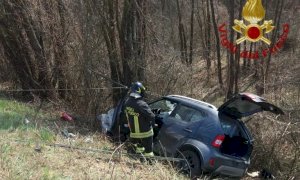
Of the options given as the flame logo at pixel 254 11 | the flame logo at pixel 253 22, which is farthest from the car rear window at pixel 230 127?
Result: the flame logo at pixel 254 11

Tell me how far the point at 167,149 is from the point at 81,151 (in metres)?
1.91

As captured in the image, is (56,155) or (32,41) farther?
(32,41)

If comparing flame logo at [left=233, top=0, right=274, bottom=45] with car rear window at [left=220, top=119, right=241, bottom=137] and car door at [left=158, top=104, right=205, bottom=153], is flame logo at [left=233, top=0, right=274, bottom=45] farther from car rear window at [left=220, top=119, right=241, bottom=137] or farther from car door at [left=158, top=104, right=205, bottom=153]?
car rear window at [left=220, top=119, right=241, bottom=137]

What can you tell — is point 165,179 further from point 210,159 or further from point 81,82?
point 81,82

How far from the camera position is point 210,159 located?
8.90m

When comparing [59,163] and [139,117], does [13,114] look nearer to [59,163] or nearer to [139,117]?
[139,117]

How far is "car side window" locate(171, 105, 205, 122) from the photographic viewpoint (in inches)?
371

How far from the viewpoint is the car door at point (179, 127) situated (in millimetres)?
9375

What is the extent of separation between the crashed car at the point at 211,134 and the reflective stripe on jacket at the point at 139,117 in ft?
1.69

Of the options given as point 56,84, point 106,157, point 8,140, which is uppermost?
point 8,140

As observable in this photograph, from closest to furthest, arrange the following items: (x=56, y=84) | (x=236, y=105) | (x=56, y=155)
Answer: (x=56, y=155) → (x=236, y=105) → (x=56, y=84)

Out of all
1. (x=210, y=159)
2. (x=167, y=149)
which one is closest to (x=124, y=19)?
(x=167, y=149)

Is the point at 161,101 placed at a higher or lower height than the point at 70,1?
lower

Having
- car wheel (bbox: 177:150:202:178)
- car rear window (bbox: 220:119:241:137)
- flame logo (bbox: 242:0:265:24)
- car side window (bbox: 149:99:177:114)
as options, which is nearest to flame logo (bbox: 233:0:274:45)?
flame logo (bbox: 242:0:265:24)
